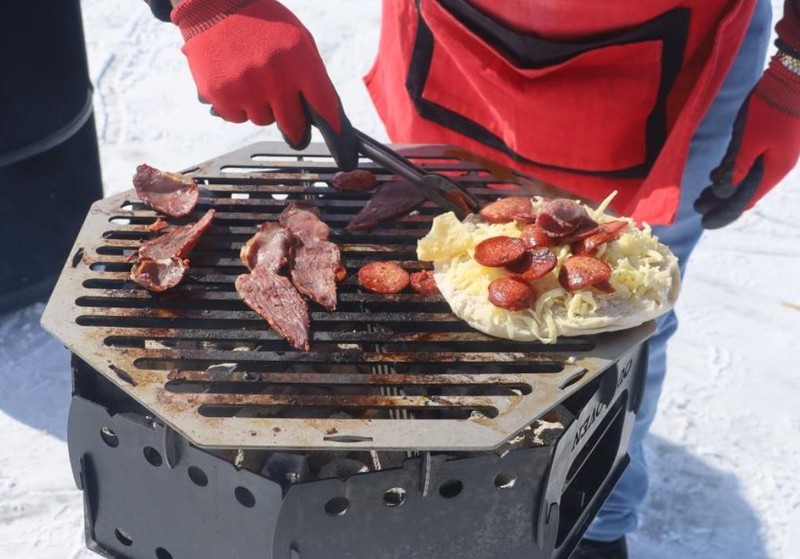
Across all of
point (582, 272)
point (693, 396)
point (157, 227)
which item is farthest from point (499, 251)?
point (693, 396)

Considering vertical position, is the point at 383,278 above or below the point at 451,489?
above

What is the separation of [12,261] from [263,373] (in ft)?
8.18

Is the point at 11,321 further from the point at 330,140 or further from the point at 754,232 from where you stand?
the point at 754,232

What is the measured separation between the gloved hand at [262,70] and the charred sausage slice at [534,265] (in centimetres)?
56

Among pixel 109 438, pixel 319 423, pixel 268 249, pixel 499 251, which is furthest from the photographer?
pixel 268 249

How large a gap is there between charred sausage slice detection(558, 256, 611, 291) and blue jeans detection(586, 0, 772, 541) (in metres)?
0.87

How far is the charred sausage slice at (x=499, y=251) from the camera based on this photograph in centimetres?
195

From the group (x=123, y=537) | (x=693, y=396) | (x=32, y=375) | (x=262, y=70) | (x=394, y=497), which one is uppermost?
(x=262, y=70)

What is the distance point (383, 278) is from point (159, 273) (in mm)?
526

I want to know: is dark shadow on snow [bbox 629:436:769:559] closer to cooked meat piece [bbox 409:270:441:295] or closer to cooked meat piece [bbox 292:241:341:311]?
cooked meat piece [bbox 409:270:441:295]

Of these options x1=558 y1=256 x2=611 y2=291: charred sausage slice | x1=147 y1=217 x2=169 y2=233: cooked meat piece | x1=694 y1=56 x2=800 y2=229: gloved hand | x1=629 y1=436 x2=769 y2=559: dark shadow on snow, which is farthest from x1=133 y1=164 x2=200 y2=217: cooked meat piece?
x1=629 y1=436 x2=769 y2=559: dark shadow on snow

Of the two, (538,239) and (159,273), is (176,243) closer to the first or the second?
(159,273)

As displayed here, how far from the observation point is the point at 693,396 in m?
3.77

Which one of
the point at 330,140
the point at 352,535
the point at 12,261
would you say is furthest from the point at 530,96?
the point at 12,261
